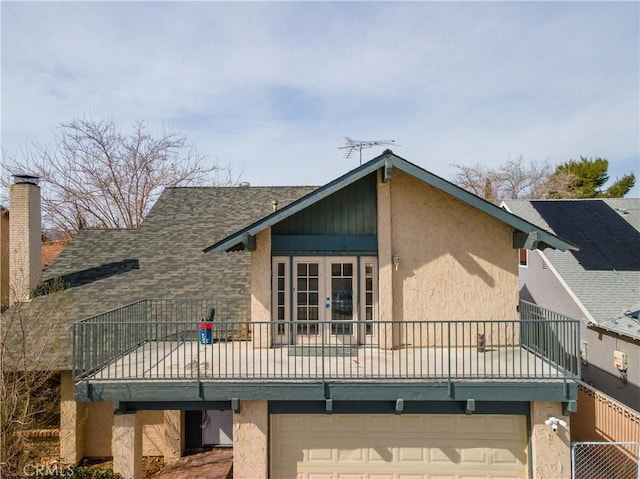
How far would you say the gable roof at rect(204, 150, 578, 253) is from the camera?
8859 mm

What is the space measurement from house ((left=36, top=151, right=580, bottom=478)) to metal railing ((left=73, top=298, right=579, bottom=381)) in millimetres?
56

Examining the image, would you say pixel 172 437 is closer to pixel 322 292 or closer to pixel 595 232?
pixel 322 292

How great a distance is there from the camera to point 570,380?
737 cm

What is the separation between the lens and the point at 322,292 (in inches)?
383

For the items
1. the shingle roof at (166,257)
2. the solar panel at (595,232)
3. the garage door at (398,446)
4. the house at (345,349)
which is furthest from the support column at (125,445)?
the solar panel at (595,232)

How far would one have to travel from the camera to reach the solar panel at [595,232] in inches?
530

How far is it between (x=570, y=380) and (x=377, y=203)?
545cm

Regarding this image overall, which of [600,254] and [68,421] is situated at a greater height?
[600,254]

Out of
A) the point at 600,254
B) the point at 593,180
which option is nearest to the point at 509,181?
the point at 593,180

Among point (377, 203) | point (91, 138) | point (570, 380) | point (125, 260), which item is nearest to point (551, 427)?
point (570, 380)

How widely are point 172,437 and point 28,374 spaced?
413 centimetres

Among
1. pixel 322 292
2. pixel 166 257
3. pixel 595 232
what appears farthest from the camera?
pixel 595 232

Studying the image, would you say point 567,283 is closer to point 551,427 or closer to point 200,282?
point 551,427

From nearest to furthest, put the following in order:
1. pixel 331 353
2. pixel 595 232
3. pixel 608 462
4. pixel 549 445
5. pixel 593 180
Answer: pixel 549 445, pixel 608 462, pixel 331 353, pixel 595 232, pixel 593 180
